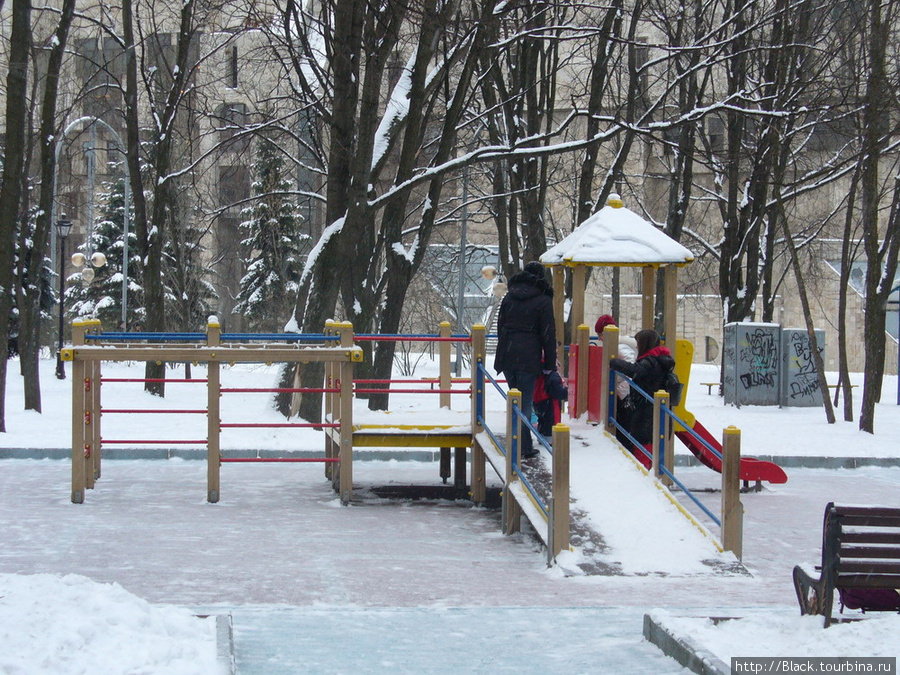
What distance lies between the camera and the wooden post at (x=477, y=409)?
11.4 m

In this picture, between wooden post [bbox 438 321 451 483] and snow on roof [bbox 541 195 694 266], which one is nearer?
snow on roof [bbox 541 195 694 266]

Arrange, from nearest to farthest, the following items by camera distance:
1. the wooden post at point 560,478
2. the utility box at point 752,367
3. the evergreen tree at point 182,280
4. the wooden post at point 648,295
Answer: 1. the wooden post at point 560,478
2. the wooden post at point 648,295
3. the utility box at point 752,367
4. the evergreen tree at point 182,280

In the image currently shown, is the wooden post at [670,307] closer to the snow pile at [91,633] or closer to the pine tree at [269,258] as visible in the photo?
the snow pile at [91,633]

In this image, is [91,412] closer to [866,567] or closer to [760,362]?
[866,567]

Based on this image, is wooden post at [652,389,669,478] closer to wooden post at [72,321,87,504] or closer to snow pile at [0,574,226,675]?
snow pile at [0,574,226,675]

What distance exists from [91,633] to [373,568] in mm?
3545

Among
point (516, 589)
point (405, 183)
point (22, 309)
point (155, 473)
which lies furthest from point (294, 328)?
point (516, 589)

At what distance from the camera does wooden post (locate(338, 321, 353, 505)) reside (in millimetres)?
11516

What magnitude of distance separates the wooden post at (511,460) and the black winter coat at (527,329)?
104cm

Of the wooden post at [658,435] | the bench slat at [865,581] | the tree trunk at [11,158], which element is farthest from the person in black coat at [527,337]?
the tree trunk at [11,158]

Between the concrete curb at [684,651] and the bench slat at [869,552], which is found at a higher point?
the bench slat at [869,552]

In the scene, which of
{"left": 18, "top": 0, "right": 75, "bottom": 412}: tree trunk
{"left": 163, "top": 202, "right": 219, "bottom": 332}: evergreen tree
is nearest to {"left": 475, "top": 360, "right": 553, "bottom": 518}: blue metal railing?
{"left": 18, "top": 0, "right": 75, "bottom": 412}: tree trunk

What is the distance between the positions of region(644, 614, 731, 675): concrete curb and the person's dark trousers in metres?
4.54

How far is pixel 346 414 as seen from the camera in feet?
37.8
